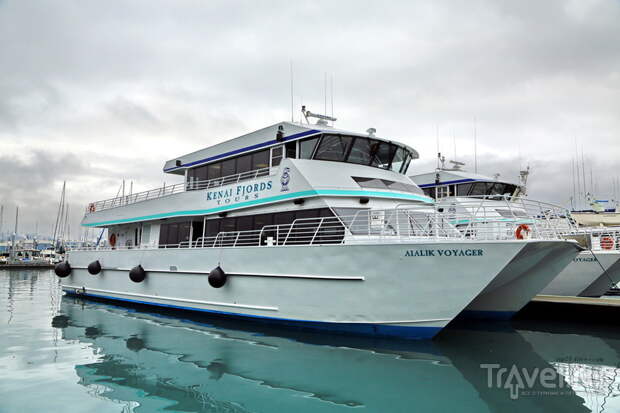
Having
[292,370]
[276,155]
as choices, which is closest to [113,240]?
[276,155]

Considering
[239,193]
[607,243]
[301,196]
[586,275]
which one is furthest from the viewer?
[586,275]

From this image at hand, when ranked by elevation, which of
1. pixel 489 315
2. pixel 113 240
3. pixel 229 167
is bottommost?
pixel 489 315

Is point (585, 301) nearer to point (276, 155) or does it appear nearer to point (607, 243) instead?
point (607, 243)

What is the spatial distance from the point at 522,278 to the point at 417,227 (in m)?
2.76

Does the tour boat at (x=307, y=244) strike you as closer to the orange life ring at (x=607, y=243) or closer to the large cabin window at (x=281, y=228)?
the large cabin window at (x=281, y=228)

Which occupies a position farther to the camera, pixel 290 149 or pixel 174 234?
pixel 174 234

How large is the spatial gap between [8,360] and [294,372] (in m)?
5.11

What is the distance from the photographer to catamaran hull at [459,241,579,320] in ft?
27.8

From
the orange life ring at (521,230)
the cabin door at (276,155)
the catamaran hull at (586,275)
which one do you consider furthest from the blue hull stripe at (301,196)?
the catamaran hull at (586,275)

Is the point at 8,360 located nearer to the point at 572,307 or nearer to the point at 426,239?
the point at 426,239

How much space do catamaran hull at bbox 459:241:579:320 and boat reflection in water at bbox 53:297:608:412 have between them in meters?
0.78

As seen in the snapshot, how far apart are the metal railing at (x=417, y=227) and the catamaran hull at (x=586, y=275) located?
460 centimetres

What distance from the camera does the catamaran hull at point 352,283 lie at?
8.00 m

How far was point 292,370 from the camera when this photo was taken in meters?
7.20
